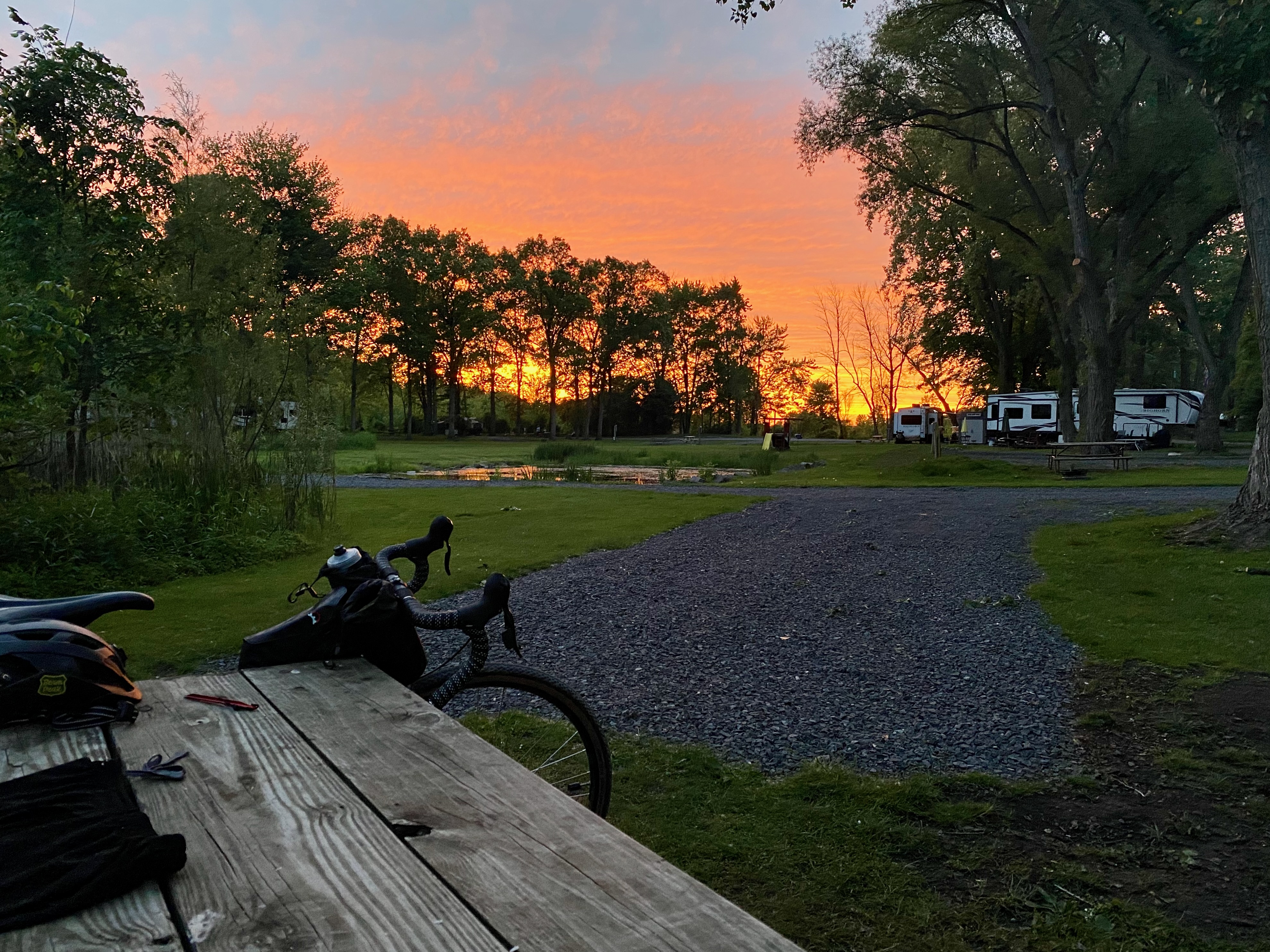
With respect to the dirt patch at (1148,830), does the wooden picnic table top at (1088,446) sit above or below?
above

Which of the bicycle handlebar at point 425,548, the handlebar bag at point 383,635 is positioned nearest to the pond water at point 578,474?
the bicycle handlebar at point 425,548

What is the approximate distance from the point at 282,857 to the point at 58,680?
0.88 metres

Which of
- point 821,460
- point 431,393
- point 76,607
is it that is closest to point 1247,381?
point 821,460

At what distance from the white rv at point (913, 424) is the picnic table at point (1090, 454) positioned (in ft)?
80.2

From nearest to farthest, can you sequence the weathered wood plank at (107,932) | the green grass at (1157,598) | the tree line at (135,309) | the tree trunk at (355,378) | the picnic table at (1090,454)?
the weathered wood plank at (107,932) → the green grass at (1157,598) → the tree line at (135,309) → the picnic table at (1090,454) → the tree trunk at (355,378)

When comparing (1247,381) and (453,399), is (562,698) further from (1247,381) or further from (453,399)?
(453,399)

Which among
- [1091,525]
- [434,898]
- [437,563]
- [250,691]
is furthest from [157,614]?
[1091,525]

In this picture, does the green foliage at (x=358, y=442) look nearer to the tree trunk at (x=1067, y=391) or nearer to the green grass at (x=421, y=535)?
the green grass at (x=421, y=535)

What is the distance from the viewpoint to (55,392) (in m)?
7.20

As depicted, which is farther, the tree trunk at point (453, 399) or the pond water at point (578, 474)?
the tree trunk at point (453, 399)

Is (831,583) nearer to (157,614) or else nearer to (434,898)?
(157,614)

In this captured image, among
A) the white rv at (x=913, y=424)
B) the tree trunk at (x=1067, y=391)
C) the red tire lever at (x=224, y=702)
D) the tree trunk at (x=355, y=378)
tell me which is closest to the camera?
the red tire lever at (x=224, y=702)

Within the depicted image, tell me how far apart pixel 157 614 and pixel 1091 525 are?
417 inches

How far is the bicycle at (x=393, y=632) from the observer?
2105 mm
